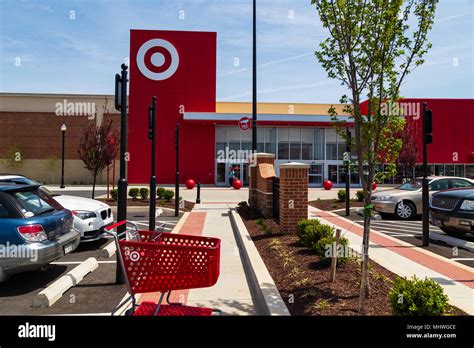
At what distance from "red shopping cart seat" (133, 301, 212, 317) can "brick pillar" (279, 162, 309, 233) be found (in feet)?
13.1

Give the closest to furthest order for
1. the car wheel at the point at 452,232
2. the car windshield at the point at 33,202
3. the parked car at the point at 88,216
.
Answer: the car windshield at the point at 33,202, the parked car at the point at 88,216, the car wheel at the point at 452,232

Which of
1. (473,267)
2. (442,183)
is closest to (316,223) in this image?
(473,267)

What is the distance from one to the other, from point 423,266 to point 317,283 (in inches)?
100

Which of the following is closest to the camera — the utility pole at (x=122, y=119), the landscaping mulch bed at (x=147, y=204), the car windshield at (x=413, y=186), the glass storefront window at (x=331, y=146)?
the utility pole at (x=122, y=119)

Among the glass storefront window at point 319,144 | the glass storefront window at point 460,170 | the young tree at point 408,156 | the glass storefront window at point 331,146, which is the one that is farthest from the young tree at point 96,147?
the glass storefront window at point 460,170

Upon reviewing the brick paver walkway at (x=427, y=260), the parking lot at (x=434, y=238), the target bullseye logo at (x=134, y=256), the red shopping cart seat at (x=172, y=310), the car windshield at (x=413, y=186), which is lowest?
the parking lot at (x=434, y=238)

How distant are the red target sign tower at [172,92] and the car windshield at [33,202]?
A: 1001 inches

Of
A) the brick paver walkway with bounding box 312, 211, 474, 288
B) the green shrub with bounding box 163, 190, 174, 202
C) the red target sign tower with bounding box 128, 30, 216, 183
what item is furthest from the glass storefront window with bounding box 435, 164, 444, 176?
the brick paver walkway with bounding box 312, 211, 474, 288

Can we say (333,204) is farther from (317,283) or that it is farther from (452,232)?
(317,283)

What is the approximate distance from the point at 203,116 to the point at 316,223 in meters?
24.8

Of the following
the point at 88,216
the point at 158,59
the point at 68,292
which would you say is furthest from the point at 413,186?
the point at 158,59

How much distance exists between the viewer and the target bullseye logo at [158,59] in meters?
31.3

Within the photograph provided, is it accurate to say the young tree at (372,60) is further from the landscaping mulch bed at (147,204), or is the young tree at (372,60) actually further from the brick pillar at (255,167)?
the landscaping mulch bed at (147,204)
